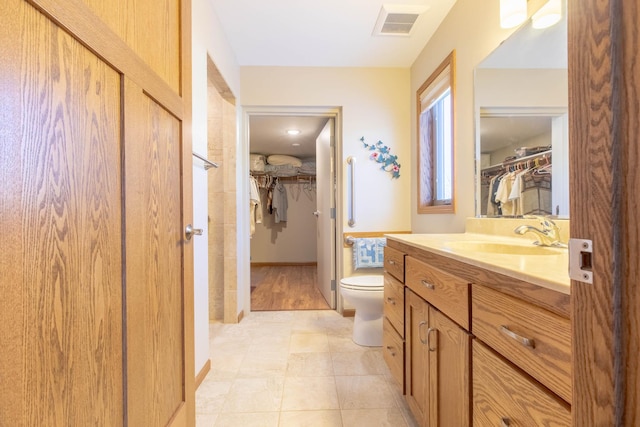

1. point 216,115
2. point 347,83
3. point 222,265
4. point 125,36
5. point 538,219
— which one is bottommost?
point 222,265

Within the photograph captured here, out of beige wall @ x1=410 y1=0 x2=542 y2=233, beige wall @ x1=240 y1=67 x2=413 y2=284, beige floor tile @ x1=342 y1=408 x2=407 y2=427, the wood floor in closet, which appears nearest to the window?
beige wall @ x1=410 y1=0 x2=542 y2=233

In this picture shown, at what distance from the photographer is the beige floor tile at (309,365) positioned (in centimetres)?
167

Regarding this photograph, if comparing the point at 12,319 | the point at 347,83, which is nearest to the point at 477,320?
the point at 12,319

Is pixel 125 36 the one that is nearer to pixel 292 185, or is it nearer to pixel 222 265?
pixel 222 265

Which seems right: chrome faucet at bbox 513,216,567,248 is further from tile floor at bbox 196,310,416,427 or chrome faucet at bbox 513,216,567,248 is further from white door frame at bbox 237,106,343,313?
white door frame at bbox 237,106,343,313

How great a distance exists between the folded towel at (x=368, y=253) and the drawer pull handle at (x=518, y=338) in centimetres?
176

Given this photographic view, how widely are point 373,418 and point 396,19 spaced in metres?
2.30

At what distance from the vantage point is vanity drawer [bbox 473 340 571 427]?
54cm

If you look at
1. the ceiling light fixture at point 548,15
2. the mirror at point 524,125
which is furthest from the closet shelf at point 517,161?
the ceiling light fixture at point 548,15

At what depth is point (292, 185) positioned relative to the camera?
5.17 metres

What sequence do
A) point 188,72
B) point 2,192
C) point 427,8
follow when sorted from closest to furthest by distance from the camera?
point 2,192 → point 188,72 → point 427,8

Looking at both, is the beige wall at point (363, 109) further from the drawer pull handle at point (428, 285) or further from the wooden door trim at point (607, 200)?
the wooden door trim at point (607, 200)

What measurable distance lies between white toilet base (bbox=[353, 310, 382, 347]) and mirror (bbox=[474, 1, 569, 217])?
1.00m

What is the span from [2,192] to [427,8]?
2.19 m
